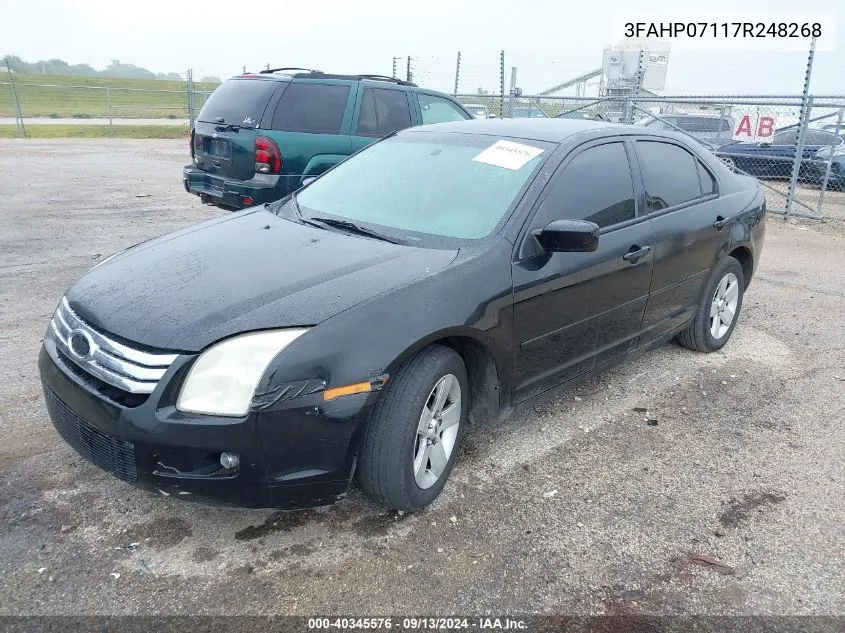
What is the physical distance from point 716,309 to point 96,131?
23.9m

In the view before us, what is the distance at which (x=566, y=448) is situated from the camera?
3.58 m

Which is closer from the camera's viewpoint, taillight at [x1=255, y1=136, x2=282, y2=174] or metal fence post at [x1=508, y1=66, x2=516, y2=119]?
taillight at [x1=255, y1=136, x2=282, y2=174]

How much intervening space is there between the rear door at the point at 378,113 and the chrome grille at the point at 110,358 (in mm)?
5056

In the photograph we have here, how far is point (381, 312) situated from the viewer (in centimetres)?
262

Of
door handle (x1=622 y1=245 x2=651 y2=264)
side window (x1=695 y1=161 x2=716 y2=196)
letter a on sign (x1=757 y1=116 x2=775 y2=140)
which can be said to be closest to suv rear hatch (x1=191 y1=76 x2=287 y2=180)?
side window (x1=695 y1=161 x2=716 y2=196)

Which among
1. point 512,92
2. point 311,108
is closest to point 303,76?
point 311,108

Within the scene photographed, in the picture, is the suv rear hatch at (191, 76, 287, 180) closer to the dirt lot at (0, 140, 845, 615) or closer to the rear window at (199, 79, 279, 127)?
the rear window at (199, 79, 279, 127)

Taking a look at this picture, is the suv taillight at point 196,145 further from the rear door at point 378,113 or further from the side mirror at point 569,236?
the side mirror at point 569,236

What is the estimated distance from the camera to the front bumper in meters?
2.41

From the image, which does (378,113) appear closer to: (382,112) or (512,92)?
(382,112)

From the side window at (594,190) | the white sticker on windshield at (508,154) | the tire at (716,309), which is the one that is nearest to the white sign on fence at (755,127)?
the tire at (716,309)

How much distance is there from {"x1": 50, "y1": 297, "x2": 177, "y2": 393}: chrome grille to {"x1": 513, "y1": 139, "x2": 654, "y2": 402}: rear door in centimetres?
156

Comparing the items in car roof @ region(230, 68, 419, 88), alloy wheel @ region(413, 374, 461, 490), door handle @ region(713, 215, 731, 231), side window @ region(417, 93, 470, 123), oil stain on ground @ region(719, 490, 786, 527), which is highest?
car roof @ region(230, 68, 419, 88)

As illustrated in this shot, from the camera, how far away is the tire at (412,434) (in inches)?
105
